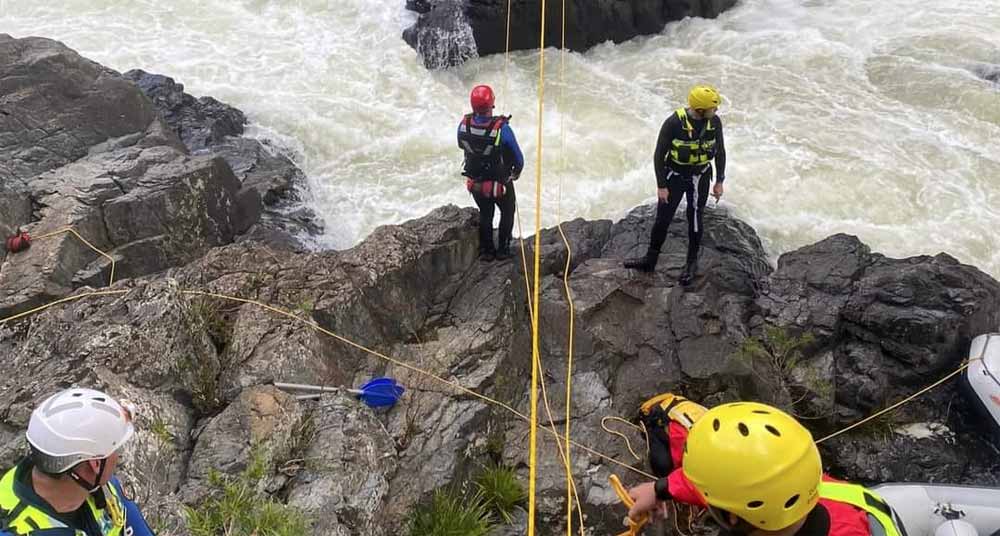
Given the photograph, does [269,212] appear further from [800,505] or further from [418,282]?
[800,505]

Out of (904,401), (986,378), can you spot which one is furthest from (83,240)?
(986,378)

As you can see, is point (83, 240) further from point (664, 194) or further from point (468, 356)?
point (664, 194)

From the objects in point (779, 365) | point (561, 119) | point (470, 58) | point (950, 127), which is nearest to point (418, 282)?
point (779, 365)

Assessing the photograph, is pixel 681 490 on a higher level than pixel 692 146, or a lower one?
lower

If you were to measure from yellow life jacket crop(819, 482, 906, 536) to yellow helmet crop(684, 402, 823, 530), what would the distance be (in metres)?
0.26

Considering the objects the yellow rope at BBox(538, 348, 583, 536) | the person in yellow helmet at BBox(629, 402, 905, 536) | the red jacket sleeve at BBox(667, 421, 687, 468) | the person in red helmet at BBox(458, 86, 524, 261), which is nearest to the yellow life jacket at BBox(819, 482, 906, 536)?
the person in yellow helmet at BBox(629, 402, 905, 536)

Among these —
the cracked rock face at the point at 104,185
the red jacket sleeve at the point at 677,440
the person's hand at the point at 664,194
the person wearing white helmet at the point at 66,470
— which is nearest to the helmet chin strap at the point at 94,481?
the person wearing white helmet at the point at 66,470

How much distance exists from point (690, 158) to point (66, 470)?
4.66 meters

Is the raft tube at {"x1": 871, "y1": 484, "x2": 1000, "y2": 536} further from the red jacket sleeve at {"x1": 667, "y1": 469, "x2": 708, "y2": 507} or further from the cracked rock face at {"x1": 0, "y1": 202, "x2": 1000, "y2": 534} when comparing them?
the red jacket sleeve at {"x1": 667, "y1": 469, "x2": 708, "y2": 507}

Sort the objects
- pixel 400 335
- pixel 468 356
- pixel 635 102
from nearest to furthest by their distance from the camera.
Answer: pixel 468 356
pixel 400 335
pixel 635 102

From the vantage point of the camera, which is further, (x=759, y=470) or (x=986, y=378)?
(x=986, y=378)

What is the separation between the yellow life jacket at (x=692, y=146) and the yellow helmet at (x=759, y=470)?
3.66 meters

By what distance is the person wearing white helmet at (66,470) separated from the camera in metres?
2.28

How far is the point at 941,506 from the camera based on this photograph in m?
4.27
